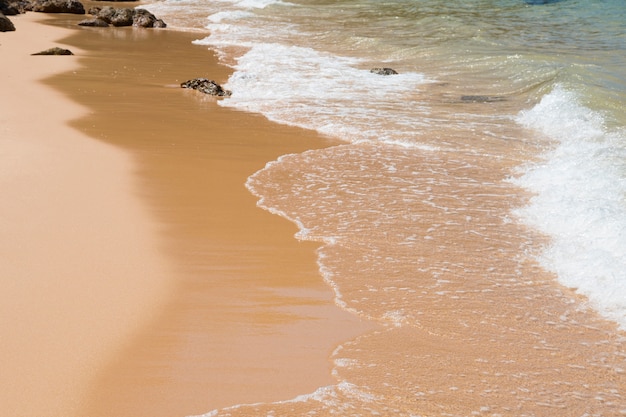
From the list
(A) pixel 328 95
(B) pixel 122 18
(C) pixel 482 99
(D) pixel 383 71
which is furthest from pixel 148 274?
(B) pixel 122 18

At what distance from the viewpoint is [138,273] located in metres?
5.93

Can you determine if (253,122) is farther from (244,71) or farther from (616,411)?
(616,411)

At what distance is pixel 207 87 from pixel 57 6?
54.1ft

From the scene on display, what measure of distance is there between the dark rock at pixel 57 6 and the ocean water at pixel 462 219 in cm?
1178

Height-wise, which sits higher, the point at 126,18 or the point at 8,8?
the point at 8,8

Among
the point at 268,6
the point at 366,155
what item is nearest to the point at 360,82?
the point at 366,155

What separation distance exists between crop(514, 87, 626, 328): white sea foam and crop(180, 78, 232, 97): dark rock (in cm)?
537

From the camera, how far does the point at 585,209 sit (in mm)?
7500

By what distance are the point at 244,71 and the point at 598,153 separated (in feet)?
28.0

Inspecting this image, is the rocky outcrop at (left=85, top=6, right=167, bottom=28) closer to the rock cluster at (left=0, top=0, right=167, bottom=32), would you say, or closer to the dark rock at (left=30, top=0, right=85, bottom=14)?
the rock cluster at (left=0, top=0, right=167, bottom=32)

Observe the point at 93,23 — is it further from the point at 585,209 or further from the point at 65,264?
the point at 585,209

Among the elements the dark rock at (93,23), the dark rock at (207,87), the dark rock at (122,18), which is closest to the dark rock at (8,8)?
the dark rock at (93,23)

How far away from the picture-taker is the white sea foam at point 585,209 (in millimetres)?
6113

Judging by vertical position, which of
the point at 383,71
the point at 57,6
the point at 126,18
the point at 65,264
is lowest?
the point at 65,264
